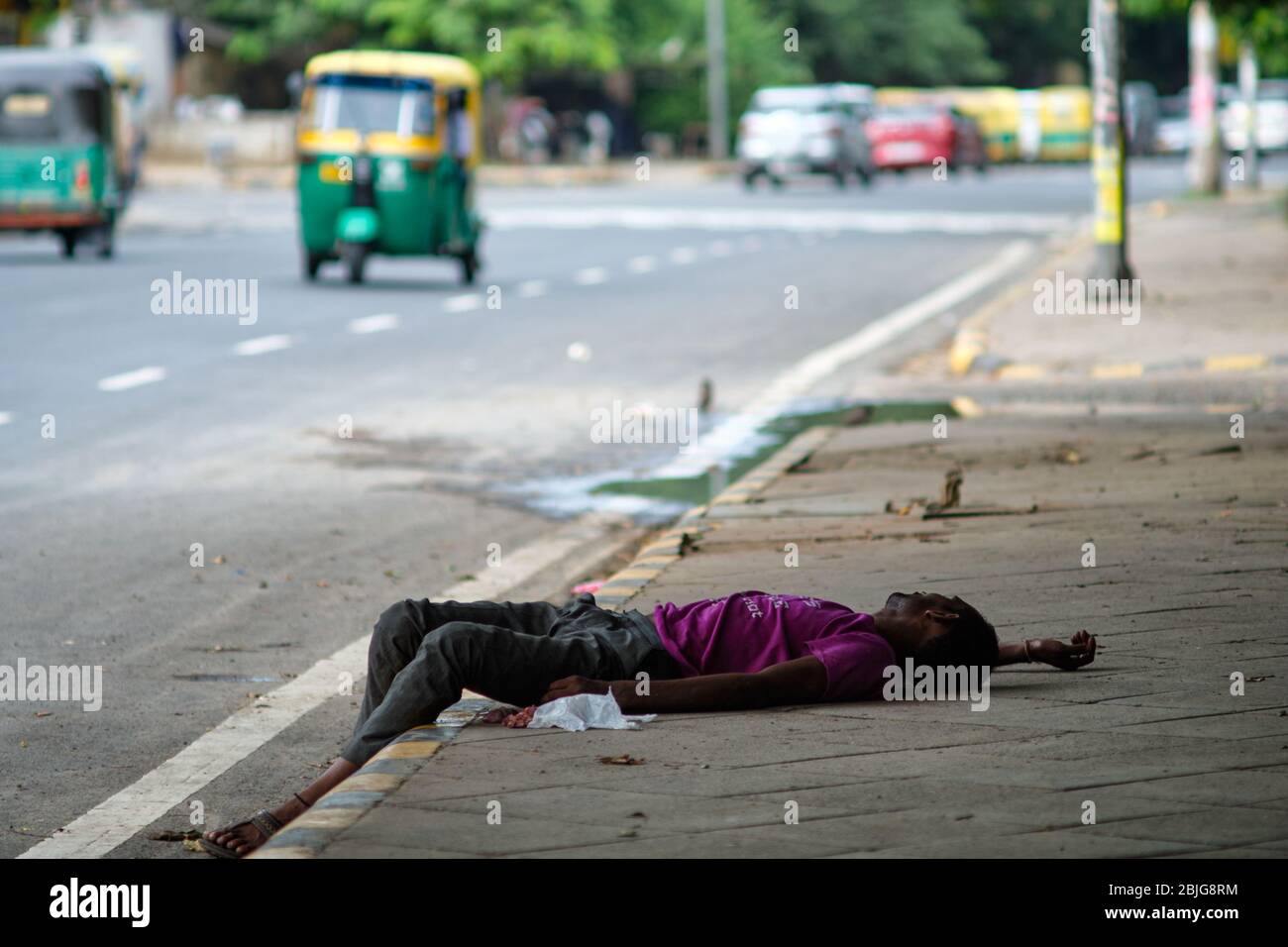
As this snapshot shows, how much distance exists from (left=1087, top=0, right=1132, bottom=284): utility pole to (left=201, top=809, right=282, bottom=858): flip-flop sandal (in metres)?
14.8

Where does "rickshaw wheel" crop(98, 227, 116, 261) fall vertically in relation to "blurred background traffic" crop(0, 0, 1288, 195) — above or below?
below

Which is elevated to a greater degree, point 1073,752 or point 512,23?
point 512,23

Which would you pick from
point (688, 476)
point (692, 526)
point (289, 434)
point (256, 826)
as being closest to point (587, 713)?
point (256, 826)

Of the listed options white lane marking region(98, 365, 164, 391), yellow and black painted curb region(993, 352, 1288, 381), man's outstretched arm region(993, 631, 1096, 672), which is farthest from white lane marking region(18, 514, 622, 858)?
yellow and black painted curb region(993, 352, 1288, 381)

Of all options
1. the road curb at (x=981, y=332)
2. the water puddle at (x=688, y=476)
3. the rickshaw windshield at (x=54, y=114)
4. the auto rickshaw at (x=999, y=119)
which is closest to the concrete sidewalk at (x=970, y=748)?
the water puddle at (x=688, y=476)

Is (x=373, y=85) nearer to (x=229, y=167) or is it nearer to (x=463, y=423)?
(x=463, y=423)

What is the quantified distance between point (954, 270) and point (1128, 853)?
22371 millimetres

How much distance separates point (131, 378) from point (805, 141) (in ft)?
112

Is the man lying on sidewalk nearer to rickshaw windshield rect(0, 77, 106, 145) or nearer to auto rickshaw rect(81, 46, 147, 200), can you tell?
rickshaw windshield rect(0, 77, 106, 145)

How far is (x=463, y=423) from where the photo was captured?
13539 mm

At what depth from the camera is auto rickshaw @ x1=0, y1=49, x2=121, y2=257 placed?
27.9 meters

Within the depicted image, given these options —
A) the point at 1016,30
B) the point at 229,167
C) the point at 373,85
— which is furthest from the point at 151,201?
the point at 1016,30

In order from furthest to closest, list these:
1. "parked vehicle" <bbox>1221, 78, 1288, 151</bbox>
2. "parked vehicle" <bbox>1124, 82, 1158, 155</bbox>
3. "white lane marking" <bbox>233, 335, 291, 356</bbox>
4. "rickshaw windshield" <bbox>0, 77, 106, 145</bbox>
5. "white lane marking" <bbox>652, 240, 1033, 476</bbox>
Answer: "parked vehicle" <bbox>1124, 82, 1158, 155</bbox> < "parked vehicle" <bbox>1221, 78, 1288, 151</bbox> < "rickshaw windshield" <bbox>0, 77, 106, 145</bbox> < "white lane marking" <bbox>233, 335, 291, 356</bbox> < "white lane marking" <bbox>652, 240, 1033, 476</bbox>

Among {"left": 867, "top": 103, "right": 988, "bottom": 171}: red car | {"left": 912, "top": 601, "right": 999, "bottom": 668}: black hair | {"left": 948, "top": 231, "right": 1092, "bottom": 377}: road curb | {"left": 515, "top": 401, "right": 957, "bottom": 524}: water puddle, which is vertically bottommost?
{"left": 515, "top": 401, "right": 957, "bottom": 524}: water puddle
